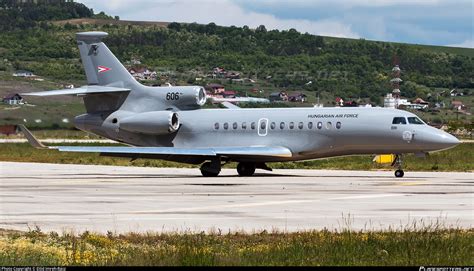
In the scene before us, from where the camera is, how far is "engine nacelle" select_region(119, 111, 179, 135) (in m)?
46.7

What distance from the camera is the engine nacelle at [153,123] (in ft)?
153

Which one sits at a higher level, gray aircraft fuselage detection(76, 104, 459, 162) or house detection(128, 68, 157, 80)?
gray aircraft fuselage detection(76, 104, 459, 162)

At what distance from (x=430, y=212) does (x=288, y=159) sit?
20.0m

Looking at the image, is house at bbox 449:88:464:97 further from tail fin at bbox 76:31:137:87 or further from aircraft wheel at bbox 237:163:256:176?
aircraft wheel at bbox 237:163:256:176

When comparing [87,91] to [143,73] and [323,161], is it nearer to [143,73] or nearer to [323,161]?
[323,161]

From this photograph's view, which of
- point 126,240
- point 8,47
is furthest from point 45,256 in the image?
point 8,47

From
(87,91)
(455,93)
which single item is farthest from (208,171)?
(455,93)

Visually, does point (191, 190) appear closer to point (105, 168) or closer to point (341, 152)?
point (341, 152)

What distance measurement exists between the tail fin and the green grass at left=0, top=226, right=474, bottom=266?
95.9 ft

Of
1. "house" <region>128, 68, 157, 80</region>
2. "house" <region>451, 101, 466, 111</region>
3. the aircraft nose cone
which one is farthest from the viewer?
"house" <region>451, 101, 466, 111</region>

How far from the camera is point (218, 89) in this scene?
413ft

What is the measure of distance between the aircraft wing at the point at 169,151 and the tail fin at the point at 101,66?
602cm

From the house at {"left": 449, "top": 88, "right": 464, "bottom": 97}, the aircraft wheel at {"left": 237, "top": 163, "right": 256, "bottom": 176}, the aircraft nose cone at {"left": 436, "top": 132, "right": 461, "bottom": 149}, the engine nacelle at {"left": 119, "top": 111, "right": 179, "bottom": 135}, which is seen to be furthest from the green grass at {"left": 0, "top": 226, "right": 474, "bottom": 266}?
the house at {"left": 449, "top": 88, "right": 464, "bottom": 97}

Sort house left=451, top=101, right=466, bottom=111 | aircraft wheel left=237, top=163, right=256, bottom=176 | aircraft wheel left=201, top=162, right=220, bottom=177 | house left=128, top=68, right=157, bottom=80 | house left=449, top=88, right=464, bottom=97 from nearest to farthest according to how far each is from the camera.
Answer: aircraft wheel left=201, top=162, right=220, bottom=177
aircraft wheel left=237, top=163, right=256, bottom=176
house left=128, top=68, right=157, bottom=80
house left=451, top=101, right=466, bottom=111
house left=449, top=88, right=464, bottom=97
